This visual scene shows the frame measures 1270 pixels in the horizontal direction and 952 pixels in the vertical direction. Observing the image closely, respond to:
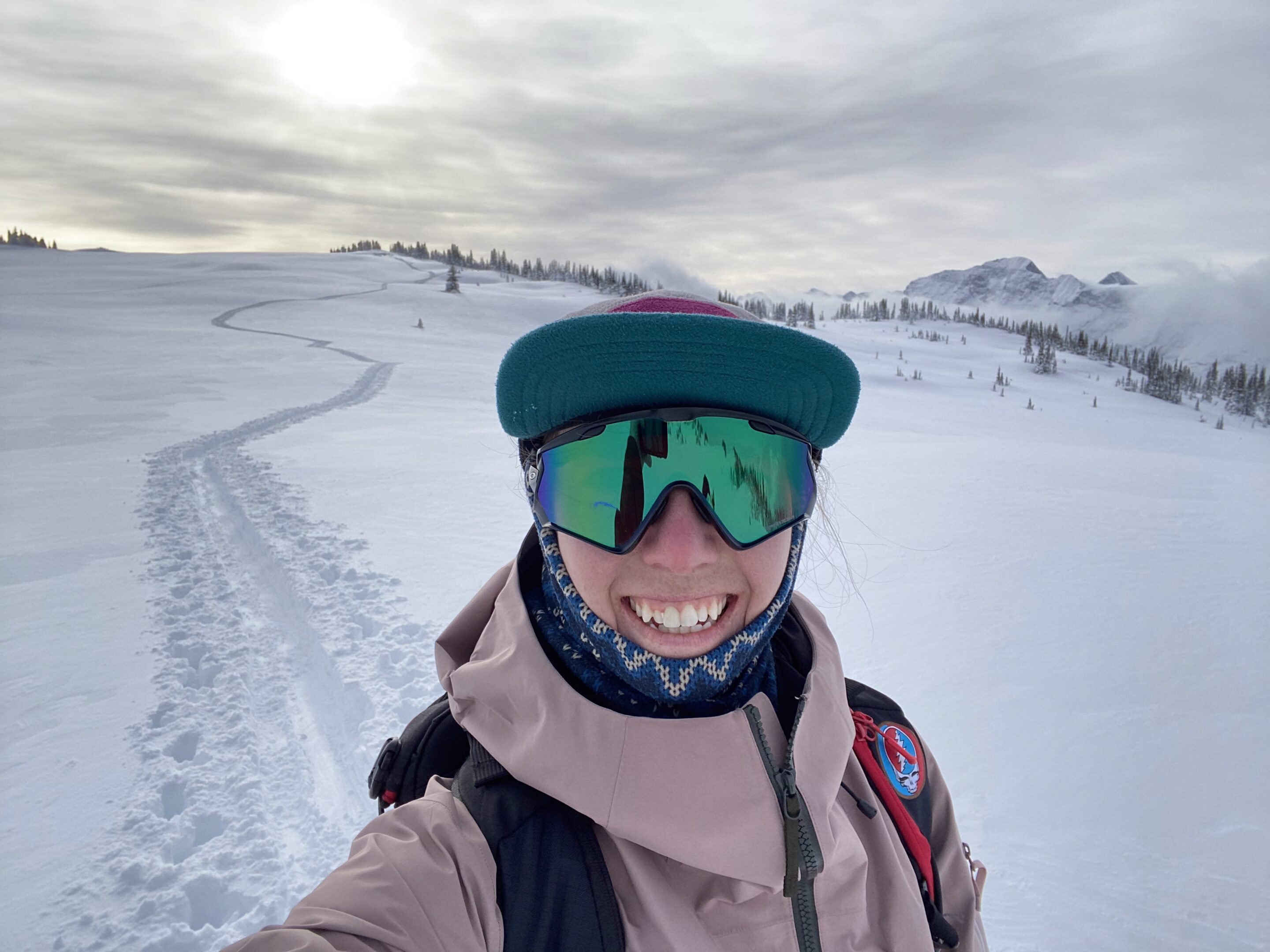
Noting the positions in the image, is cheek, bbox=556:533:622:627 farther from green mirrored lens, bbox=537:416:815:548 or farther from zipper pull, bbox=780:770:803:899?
zipper pull, bbox=780:770:803:899

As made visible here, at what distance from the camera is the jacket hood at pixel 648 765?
3.76 feet

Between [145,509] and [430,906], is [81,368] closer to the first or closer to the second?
[145,509]

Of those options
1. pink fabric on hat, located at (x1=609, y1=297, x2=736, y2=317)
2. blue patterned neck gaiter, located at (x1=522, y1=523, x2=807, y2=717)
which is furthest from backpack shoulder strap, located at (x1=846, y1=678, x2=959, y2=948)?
pink fabric on hat, located at (x1=609, y1=297, x2=736, y2=317)

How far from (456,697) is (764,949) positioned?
31.2 inches

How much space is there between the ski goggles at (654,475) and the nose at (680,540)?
0.02 meters

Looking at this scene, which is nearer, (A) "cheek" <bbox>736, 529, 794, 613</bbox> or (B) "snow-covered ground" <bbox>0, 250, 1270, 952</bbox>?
(A) "cheek" <bbox>736, 529, 794, 613</bbox>

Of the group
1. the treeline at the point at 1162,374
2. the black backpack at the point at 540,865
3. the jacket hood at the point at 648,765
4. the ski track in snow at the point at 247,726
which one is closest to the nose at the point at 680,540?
the jacket hood at the point at 648,765

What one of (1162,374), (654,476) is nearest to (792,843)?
(654,476)

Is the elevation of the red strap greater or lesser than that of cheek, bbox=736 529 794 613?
lesser

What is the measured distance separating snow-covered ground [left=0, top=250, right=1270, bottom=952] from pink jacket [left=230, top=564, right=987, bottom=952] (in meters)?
1.41

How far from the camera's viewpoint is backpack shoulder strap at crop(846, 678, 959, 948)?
1562 millimetres

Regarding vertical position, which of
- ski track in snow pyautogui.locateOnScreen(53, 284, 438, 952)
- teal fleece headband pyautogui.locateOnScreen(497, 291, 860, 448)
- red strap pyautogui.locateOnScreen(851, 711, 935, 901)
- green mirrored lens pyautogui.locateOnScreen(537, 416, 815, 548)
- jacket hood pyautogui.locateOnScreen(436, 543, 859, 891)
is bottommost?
ski track in snow pyautogui.locateOnScreen(53, 284, 438, 952)

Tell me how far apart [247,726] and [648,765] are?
3272mm

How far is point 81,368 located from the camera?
639 inches
